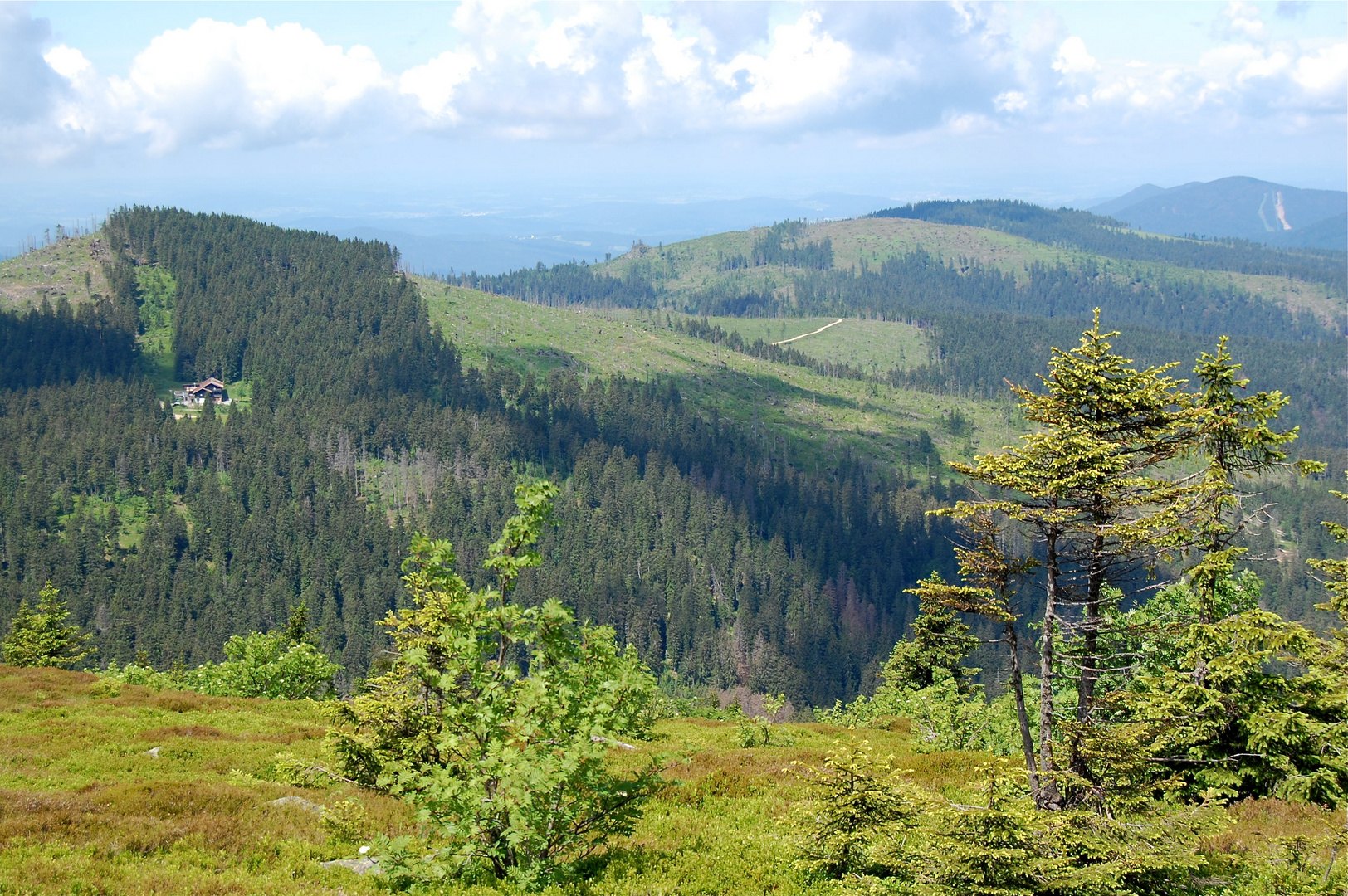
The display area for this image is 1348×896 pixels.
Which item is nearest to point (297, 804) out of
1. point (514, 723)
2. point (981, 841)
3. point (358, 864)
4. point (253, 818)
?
point (253, 818)

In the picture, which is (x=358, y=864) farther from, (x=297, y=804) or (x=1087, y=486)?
(x=1087, y=486)

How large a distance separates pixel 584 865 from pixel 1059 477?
1565 cm

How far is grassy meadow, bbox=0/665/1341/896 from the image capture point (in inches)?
716

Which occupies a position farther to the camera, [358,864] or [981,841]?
[358,864]

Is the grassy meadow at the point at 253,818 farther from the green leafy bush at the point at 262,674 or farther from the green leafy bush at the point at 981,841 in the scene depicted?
the green leafy bush at the point at 262,674

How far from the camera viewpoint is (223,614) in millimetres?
160250

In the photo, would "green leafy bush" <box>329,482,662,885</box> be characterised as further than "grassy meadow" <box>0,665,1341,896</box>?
No

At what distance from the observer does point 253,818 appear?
23.1 m

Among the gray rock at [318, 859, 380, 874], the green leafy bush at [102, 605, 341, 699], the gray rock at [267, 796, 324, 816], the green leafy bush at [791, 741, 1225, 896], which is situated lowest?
the green leafy bush at [102, 605, 341, 699]

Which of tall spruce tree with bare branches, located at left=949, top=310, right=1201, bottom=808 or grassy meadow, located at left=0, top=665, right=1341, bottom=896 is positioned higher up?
tall spruce tree with bare branches, located at left=949, top=310, right=1201, bottom=808

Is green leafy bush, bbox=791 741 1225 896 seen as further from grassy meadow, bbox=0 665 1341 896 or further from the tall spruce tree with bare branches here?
the tall spruce tree with bare branches

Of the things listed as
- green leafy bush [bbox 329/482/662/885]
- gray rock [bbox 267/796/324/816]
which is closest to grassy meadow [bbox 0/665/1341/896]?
gray rock [bbox 267/796/324/816]

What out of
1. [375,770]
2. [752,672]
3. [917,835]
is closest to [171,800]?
[375,770]

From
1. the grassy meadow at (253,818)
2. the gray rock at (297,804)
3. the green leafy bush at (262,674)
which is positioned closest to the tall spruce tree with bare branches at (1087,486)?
the grassy meadow at (253,818)
